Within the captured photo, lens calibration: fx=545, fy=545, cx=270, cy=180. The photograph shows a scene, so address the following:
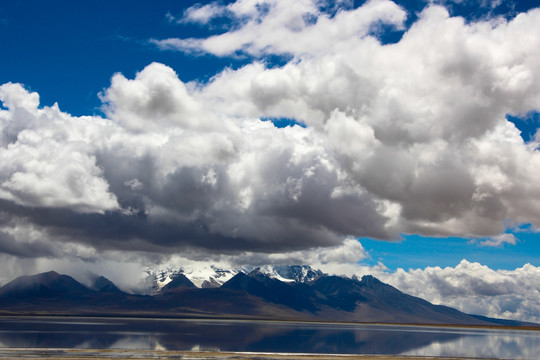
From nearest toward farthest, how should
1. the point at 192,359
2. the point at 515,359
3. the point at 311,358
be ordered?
the point at 192,359, the point at 311,358, the point at 515,359

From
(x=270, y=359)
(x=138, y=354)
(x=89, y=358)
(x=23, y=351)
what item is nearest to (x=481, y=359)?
(x=270, y=359)

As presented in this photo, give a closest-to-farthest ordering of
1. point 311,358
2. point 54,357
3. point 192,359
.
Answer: point 54,357, point 192,359, point 311,358

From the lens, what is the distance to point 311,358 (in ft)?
381

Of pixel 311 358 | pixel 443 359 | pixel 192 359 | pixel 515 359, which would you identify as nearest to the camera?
pixel 192 359

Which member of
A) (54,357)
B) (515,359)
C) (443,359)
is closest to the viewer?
(54,357)

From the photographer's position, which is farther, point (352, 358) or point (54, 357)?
point (352, 358)

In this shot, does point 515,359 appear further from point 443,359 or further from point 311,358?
point 311,358

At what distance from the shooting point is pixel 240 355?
387 ft

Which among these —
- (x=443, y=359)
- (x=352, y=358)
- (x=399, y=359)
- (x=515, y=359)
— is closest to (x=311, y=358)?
(x=352, y=358)

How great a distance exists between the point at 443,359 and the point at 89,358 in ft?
258

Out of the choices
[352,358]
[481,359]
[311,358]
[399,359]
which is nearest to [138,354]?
[311,358]

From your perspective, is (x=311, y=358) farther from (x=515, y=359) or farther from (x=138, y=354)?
(x=515, y=359)

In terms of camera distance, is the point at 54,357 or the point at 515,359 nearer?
the point at 54,357

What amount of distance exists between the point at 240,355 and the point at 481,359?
6146 centimetres
